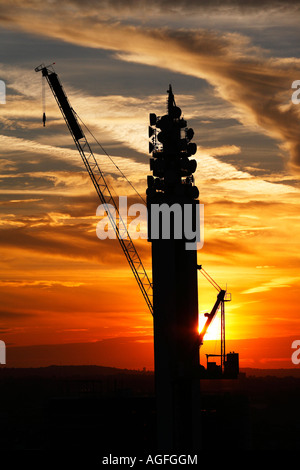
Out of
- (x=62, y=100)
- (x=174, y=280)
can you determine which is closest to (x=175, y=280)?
(x=174, y=280)

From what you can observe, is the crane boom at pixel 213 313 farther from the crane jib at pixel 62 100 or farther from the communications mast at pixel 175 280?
the crane jib at pixel 62 100

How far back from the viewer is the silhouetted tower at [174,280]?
15000 centimetres

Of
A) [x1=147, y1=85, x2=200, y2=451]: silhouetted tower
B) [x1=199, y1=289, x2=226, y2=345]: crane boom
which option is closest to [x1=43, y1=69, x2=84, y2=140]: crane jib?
[x1=147, y1=85, x2=200, y2=451]: silhouetted tower

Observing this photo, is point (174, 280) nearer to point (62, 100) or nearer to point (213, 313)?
point (213, 313)

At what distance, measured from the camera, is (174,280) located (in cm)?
15138

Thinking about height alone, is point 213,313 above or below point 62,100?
below

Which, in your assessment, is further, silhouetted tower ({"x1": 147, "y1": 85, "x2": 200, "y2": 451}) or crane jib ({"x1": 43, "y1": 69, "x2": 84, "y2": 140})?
Result: crane jib ({"x1": 43, "y1": 69, "x2": 84, "y2": 140})

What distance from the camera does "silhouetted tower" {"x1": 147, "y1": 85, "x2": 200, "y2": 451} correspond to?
15000 cm

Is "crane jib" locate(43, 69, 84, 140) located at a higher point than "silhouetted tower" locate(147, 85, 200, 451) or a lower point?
higher

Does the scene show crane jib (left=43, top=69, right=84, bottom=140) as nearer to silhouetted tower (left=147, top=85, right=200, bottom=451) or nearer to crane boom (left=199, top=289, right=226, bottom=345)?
silhouetted tower (left=147, top=85, right=200, bottom=451)
